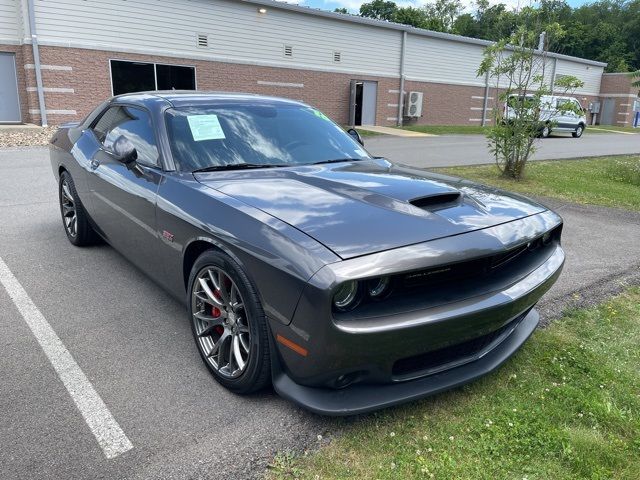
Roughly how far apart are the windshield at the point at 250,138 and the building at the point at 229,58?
53.5 ft

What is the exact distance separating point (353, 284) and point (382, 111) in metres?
25.9

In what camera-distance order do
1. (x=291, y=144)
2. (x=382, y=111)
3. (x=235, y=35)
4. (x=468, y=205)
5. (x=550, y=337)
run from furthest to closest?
(x=382, y=111) → (x=235, y=35) → (x=291, y=144) → (x=550, y=337) → (x=468, y=205)

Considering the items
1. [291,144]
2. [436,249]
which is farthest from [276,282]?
[291,144]

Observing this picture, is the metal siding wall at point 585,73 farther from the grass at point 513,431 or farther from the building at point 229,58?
the grass at point 513,431

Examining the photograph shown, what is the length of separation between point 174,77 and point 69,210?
647 inches

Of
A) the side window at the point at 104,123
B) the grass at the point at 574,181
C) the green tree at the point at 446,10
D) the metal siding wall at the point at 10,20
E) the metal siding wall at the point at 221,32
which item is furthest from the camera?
the green tree at the point at 446,10

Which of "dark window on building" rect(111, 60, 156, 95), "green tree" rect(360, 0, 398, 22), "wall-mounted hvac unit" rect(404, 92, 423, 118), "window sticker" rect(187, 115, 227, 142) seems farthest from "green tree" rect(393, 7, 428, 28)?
"window sticker" rect(187, 115, 227, 142)

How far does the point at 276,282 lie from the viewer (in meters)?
2.26

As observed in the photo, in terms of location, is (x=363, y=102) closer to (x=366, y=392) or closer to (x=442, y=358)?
(x=442, y=358)

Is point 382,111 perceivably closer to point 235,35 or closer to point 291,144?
point 235,35

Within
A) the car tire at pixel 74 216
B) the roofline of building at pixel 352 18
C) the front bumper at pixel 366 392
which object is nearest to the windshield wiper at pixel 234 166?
the front bumper at pixel 366 392

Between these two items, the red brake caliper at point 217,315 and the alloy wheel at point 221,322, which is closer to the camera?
the alloy wheel at point 221,322

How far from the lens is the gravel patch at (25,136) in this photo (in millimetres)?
13527

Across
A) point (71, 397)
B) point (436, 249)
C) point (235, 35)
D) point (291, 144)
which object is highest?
point (235, 35)
